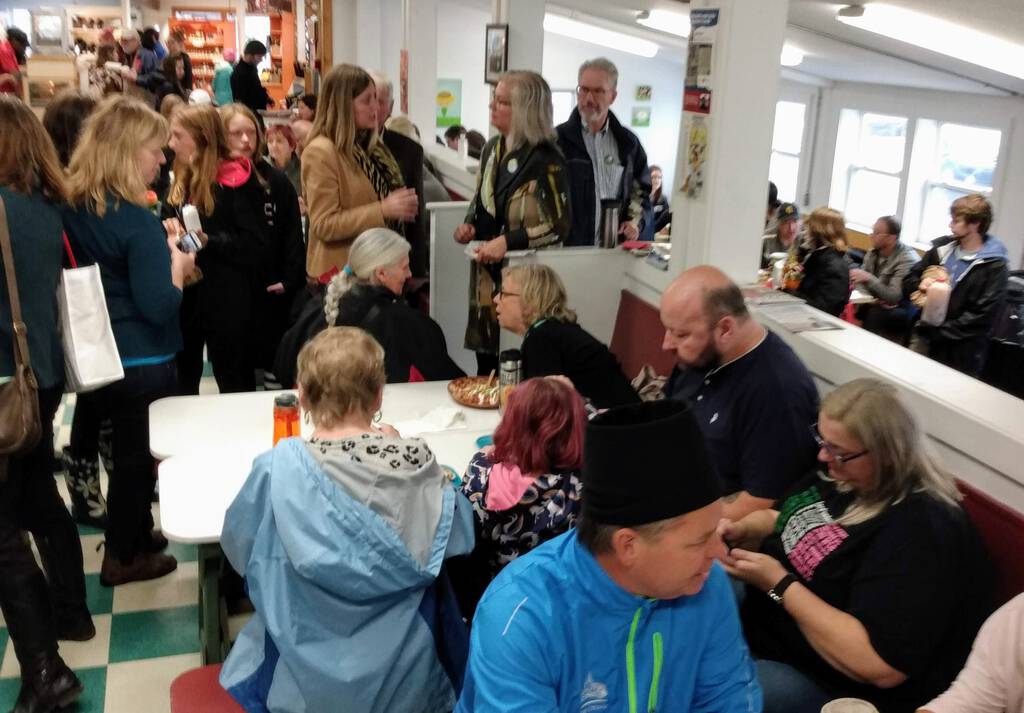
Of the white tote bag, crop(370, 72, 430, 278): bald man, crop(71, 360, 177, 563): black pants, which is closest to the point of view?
the white tote bag

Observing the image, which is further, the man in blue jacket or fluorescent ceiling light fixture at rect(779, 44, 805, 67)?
fluorescent ceiling light fixture at rect(779, 44, 805, 67)

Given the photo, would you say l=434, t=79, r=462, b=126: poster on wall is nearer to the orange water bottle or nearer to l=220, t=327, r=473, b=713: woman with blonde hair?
the orange water bottle

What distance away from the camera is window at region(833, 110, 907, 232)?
10148mm

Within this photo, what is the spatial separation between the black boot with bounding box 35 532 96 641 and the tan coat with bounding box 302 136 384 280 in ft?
5.52

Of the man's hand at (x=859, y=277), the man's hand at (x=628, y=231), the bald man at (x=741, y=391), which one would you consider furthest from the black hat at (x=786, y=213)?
the bald man at (x=741, y=391)

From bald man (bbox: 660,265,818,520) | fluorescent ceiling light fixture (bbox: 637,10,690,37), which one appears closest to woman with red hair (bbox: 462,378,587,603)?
bald man (bbox: 660,265,818,520)

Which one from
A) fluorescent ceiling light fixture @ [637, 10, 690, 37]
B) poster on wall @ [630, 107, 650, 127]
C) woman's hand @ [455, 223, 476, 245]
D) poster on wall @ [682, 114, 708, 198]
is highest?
fluorescent ceiling light fixture @ [637, 10, 690, 37]

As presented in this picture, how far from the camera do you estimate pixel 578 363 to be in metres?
3.26

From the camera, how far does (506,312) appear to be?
339 centimetres

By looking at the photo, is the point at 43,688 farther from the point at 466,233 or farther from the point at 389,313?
the point at 466,233

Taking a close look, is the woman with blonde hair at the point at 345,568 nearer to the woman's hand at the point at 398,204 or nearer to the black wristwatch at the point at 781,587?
the black wristwatch at the point at 781,587

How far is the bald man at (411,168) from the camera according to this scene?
14.3ft

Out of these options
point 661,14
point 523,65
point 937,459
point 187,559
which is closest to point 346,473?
point 937,459

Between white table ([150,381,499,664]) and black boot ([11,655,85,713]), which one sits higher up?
white table ([150,381,499,664])
